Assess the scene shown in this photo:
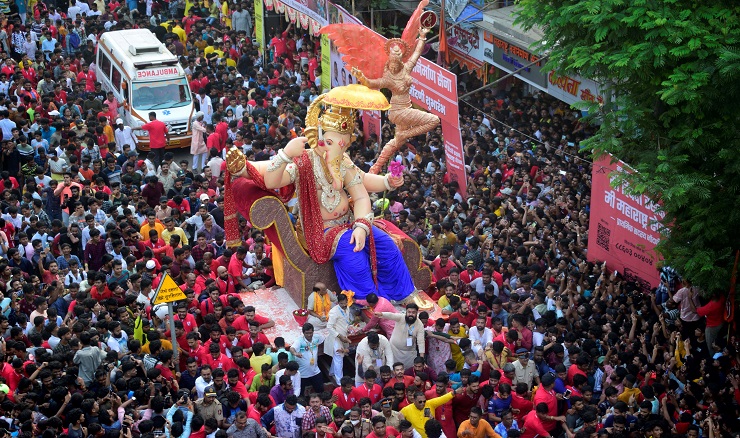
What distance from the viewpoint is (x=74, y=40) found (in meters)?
27.0

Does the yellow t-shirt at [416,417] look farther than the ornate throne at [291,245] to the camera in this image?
No

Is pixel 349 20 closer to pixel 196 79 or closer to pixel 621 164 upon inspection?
pixel 196 79

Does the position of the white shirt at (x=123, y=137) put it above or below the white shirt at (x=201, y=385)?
below

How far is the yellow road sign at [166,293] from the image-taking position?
12320 mm

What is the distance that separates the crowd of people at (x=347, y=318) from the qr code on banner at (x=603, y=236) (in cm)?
32

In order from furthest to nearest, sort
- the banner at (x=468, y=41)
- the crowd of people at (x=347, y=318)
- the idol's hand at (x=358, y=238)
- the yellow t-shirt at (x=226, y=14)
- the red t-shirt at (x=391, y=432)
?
the yellow t-shirt at (x=226, y=14)
the banner at (x=468, y=41)
the idol's hand at (x=358, y=238)
the crowd of people at (x=347, y=318)
the red t-shirt at (x=391, y=432)

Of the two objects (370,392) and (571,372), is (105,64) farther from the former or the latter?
(571,372)

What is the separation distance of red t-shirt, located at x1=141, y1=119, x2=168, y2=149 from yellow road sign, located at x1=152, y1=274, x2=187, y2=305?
28.6 feet

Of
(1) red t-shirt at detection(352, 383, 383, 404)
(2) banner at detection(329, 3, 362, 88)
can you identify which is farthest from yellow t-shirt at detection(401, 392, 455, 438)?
(2) banner at detection(329, 3, 362, 88)

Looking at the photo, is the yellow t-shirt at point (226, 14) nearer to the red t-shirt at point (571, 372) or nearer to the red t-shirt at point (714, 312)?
the red t-shirt at point (714, 312)

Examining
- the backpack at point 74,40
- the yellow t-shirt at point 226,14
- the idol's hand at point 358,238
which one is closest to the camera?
the idol's hand at point 358,238

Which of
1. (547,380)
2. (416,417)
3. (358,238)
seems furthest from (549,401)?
(358,238)

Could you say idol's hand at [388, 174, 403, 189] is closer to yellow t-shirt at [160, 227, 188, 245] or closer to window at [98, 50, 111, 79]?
yellow t-shirt at [160, 227, 188, 245]

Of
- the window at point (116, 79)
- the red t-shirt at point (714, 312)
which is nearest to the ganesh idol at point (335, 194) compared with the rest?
the red t-shirt at point (714, 312)
